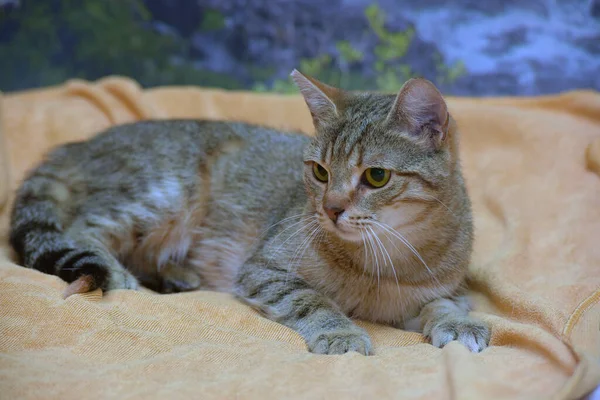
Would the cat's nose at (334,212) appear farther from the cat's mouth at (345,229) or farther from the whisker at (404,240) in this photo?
the whisker at (404,240)

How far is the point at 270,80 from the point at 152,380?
3.57 m

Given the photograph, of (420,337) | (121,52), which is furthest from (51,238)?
(121,52)

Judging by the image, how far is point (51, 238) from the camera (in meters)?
2.33

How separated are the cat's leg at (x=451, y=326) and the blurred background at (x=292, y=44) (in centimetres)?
269

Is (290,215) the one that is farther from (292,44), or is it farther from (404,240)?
(292,44)

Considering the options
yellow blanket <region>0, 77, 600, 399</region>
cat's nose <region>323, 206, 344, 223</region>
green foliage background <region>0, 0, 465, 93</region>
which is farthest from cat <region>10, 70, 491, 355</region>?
green foliage background <region>0, 0, 465, 93</region>

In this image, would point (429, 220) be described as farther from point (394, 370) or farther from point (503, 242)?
point (503, 242)

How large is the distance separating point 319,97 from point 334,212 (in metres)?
0.51

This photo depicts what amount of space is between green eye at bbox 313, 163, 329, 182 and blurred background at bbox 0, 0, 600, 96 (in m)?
2.61

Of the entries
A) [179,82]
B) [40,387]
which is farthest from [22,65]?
[40,387]

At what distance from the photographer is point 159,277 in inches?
106

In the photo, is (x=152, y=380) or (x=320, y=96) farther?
(x=320, y=96)

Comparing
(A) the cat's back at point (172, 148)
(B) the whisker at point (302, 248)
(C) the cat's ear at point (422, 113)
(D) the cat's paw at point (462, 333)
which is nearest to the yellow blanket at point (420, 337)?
(D) the cat's paw at point (462, 333)

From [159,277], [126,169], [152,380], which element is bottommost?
[159,277]
